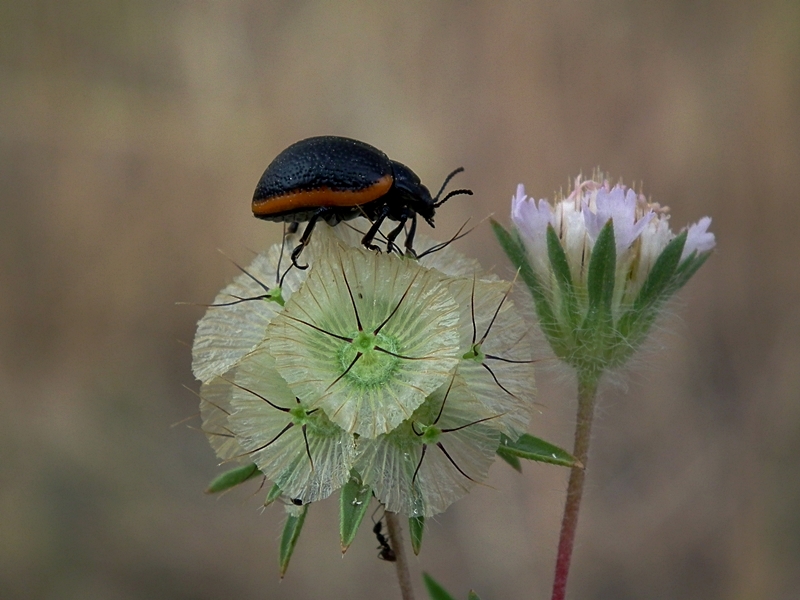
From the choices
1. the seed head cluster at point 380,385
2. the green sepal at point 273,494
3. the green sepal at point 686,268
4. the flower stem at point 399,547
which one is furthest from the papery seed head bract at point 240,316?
the green sepal at point 686,268

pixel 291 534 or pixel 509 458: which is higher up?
pixel 509 458

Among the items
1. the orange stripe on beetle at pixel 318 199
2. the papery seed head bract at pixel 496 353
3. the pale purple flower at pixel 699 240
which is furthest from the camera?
the pale purple flower at pixel 699 240

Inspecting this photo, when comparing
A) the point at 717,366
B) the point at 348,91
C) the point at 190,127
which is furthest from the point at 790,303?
the point at 190,127

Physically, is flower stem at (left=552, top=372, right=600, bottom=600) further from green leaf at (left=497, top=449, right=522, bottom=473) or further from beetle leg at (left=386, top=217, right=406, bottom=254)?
beetle leg at (left=386, top=217, right=406, bottom=254)

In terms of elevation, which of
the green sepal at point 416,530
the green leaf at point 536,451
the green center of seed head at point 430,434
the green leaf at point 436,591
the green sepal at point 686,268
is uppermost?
the green sepal at point 686,268

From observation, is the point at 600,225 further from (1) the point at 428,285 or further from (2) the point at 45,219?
(2) the point at 45,219

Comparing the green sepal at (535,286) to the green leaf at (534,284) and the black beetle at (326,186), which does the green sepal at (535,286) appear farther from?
the black beetle at (326,186)

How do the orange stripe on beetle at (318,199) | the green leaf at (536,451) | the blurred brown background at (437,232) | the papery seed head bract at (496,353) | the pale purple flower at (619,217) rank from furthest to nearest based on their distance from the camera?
the blurred brown background at (437,232)
the pale purple flower at (619,217)
the orange stripe on beetle at (318,199)
the papery seed head bract at (496,353)
the green leaf at (536,451)

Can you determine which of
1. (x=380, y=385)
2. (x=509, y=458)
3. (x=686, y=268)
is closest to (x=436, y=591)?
(x=509, y=458)

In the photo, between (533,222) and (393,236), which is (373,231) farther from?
(533,222)
